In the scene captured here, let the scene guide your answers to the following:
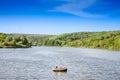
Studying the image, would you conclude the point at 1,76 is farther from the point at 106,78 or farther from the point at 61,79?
the point at 106,78

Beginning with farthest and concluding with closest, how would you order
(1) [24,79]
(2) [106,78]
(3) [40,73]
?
(3) [40,73], (2) [106,78], (1) [24,79]

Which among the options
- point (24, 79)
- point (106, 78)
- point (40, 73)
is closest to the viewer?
point (24, 79)

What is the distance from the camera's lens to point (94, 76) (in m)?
77.6

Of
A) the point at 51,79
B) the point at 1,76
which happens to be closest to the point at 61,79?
the point at 51,79

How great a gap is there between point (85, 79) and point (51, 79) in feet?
29.6

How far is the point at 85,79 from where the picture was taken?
237ft

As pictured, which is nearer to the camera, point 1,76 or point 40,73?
point 1,76

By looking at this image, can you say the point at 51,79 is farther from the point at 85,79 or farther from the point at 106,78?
the point at 106,78

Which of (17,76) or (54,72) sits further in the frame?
(54,72)

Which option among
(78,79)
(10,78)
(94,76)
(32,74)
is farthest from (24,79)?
(94,76)

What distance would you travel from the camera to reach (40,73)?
80.8 m

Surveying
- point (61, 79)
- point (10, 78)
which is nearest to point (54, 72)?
point (61, 79)

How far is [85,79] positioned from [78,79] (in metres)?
1.94

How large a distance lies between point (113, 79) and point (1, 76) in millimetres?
30031
